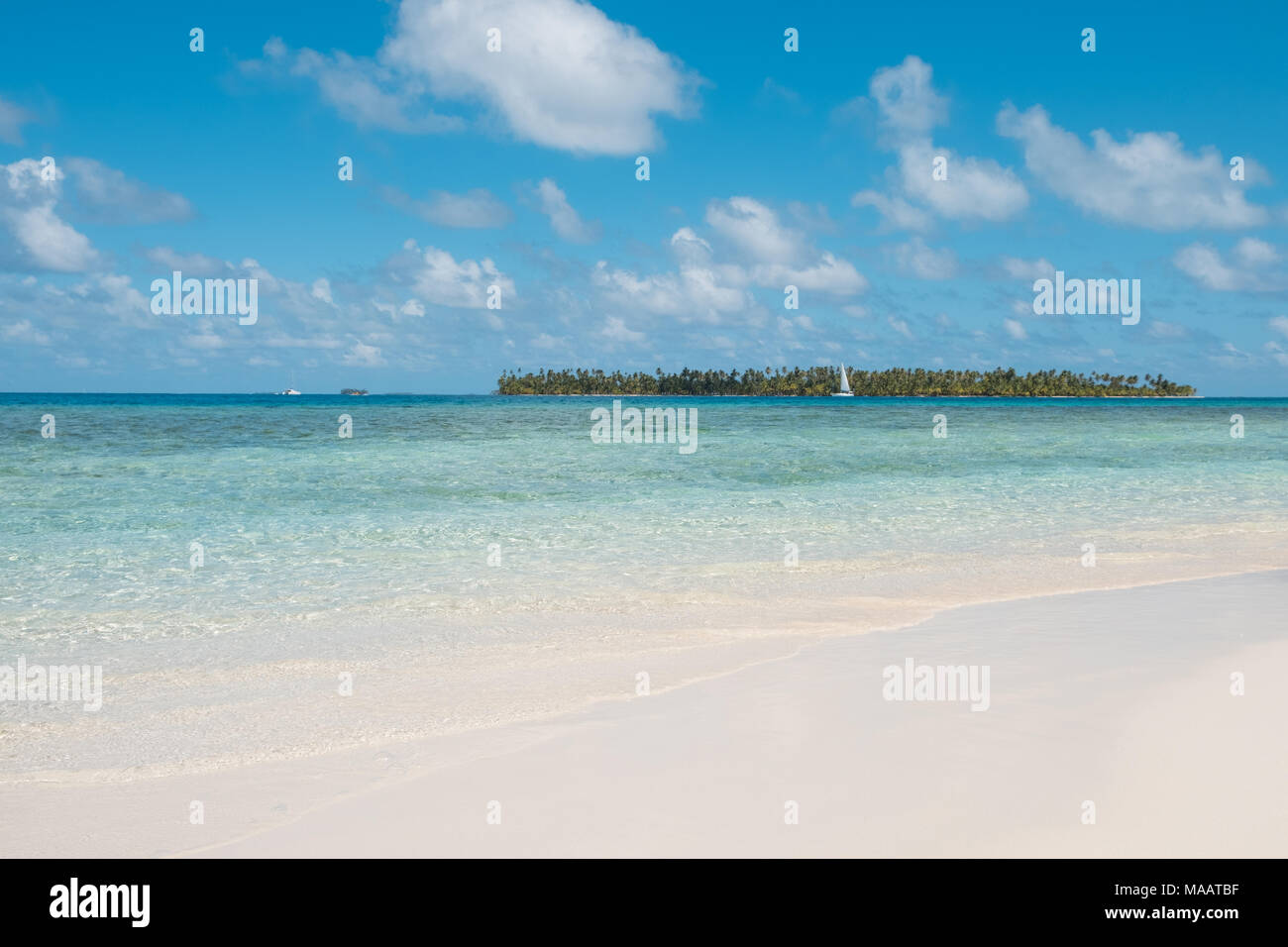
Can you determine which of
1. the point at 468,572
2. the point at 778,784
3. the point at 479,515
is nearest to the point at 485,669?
the point at 778,784

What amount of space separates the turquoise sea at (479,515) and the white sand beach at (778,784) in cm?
440

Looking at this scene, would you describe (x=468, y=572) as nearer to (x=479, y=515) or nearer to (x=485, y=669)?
(x=485, y=669)

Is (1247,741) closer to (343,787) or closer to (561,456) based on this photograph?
(343,787)

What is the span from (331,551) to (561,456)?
65.8ft

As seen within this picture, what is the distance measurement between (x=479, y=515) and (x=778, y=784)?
13181 millimetres

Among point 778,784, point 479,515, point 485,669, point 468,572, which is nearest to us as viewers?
point 778,784

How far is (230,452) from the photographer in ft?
107

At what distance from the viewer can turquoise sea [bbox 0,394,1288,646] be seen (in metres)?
10.6

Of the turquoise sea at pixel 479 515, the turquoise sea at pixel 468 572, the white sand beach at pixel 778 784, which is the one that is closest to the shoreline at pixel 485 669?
the turquoise sea at pixel 468 572

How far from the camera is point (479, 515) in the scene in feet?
56.8

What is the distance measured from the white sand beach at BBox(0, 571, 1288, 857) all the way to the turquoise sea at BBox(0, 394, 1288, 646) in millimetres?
4397

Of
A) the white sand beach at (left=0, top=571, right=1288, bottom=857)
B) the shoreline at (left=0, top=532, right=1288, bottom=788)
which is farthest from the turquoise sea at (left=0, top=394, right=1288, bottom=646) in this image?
the white sand beach at (left=0, top=571, right=1288, bottom=857)

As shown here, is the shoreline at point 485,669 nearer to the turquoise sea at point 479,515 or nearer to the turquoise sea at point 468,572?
the turquoise sea at point 468,572
